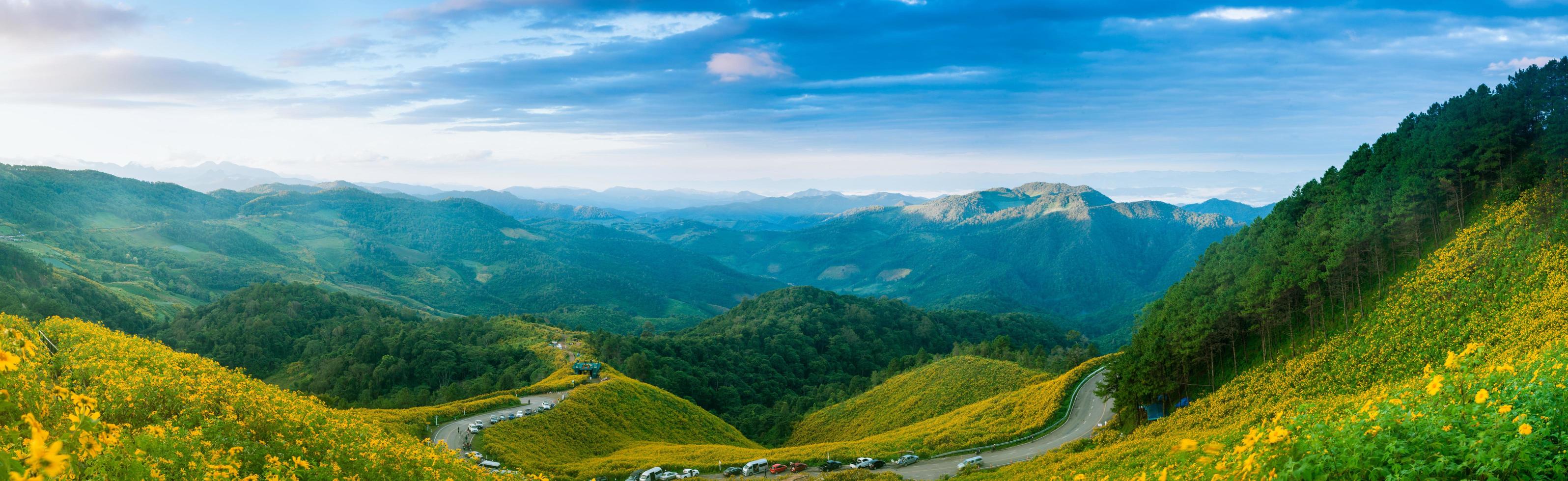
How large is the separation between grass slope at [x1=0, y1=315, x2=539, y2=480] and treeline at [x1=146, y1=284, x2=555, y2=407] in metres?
56.4

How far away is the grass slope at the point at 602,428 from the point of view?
56625 millimetres

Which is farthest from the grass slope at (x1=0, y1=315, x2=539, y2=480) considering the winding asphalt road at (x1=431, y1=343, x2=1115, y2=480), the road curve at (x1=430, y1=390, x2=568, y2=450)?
the winding asphalt road at (x1=431, y1=343, x2=1115, y2=480)

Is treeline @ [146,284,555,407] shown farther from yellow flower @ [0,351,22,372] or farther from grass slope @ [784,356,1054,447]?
yellow flower @ [0,351,22,372]

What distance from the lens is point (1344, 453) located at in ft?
33.0

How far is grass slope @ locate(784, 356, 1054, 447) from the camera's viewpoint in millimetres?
85062

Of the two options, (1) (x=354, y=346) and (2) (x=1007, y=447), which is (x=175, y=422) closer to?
(2) (x=1007, y=447)

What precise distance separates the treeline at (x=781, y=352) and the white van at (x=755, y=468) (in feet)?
128

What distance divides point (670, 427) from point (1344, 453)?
7207 cm

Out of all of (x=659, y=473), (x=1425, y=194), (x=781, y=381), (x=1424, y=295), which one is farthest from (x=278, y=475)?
(x=781, y=381)

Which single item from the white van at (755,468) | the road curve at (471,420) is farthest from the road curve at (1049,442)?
the road curve at (471,420)

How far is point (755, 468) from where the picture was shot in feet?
168

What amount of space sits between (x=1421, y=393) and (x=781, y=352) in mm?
137345

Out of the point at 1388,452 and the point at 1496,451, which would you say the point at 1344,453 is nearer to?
the point at 1388,452

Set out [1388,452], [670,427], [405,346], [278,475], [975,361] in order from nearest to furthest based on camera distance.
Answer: [1388,452] < [278,475] < [670,427] < [975,361] < [405,346]
